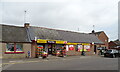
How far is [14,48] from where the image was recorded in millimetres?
22656

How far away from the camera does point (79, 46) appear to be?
102 feet

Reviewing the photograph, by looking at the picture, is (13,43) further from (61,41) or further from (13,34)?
(61,41)

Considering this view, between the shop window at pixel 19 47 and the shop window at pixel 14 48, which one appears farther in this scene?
the shop window at pixel 19 47

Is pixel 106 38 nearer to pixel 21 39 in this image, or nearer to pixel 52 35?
pixel 52 35

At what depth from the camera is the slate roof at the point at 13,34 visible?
22550mm

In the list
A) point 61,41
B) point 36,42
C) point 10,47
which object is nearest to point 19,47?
point 10,47

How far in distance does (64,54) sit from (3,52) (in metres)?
10.7

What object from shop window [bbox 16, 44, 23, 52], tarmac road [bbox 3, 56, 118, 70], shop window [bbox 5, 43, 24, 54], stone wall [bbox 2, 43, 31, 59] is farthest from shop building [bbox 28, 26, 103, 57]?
tarmac road [bbox 3, 56, 118, 70]

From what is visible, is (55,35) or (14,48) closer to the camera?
(14,48)

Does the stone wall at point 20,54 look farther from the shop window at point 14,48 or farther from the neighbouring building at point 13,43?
the shop window at point 14,48

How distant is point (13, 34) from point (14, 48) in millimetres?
2533

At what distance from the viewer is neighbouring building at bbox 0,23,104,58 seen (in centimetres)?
2252

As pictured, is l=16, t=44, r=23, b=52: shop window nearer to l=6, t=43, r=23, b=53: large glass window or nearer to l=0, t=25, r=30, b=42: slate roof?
l=6, t=43, r=23, b=53: large glass window

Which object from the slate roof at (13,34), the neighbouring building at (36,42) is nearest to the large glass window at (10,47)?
the neighbouring building at (36,42)
